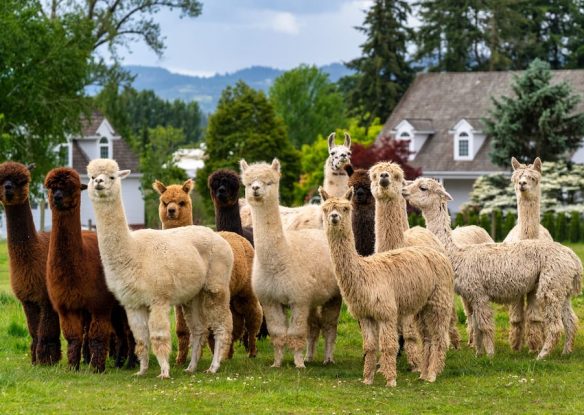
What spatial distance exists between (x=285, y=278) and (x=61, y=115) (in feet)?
90.0

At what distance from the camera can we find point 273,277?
487 inches

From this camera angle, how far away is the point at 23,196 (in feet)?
41.0

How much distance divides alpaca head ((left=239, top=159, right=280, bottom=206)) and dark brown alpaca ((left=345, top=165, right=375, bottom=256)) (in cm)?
139

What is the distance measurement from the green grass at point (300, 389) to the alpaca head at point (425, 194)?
5.76 feet

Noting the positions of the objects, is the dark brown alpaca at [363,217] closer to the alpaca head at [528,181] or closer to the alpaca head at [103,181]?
the alpaca head at [528,181]

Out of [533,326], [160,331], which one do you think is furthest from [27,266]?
[533,326]

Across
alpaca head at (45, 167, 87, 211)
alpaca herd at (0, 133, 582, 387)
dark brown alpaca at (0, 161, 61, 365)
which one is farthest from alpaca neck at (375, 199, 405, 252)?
dark brown alpaca at (0, 161, 61, 365)

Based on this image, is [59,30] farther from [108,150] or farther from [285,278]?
[285,278]

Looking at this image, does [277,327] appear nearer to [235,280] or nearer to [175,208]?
[235,280]

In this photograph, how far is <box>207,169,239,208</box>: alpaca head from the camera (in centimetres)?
1428

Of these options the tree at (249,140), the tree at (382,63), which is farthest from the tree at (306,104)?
the tree at (249,140)

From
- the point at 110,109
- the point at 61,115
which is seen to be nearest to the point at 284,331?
the point at 61,115

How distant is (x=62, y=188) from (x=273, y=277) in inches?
93.7

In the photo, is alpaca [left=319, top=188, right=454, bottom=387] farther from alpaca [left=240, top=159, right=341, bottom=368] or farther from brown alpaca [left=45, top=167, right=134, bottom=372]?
brown alpaca [left=45, top=167, right=134, bottom=372]
